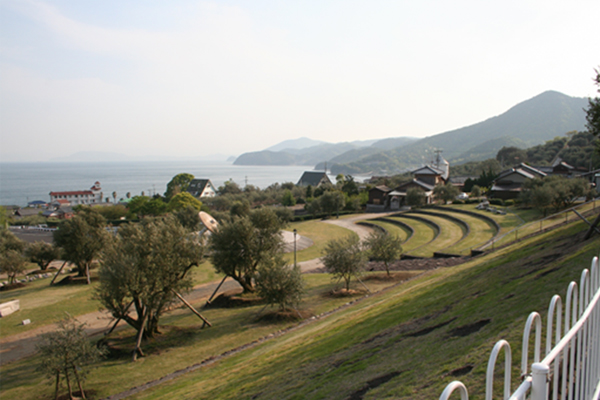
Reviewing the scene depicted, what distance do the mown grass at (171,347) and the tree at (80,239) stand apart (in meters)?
15.4

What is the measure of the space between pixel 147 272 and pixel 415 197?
59089 mm

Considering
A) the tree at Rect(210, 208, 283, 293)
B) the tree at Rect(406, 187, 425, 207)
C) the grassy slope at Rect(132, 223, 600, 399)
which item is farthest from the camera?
the tree at Rect(406, 187, 425, 207)

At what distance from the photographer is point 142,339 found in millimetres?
20438

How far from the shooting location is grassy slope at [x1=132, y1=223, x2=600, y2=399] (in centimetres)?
812

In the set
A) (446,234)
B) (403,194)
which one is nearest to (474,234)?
(446,234)

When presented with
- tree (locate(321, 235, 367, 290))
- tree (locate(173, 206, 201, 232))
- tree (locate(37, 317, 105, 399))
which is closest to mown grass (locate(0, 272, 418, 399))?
tree (locate(37, 317, 105, 399))

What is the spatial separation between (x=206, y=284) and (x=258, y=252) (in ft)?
28.4

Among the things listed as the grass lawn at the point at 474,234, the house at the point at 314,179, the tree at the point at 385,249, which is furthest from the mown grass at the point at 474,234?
the house at the point at 314,179

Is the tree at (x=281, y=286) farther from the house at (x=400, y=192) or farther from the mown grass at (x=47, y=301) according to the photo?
the house at (x=400, y=192)

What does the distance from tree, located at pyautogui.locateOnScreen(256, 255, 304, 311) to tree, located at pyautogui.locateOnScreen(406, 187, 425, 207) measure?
5218cm

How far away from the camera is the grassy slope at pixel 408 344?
812 centimetres

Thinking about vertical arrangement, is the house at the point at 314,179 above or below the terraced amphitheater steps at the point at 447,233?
above

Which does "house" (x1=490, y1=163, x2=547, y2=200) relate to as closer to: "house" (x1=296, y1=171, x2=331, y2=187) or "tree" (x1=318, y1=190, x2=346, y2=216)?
"tree" (x1=318, y1=190, x2=346, y2=216)

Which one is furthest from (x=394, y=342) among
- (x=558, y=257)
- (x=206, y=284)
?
(x=206, y=284)
